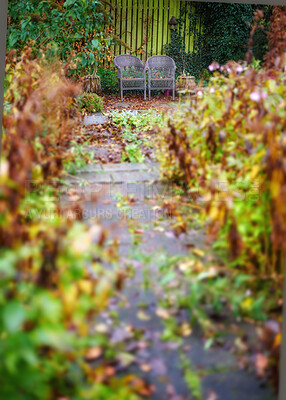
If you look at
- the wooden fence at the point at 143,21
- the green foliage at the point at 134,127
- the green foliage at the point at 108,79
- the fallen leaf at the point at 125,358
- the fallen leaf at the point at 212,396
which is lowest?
the fallen leaf at the point at 212,396

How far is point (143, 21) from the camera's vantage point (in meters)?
3.82

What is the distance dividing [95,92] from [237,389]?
3.49 metres

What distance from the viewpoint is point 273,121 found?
1545 mm

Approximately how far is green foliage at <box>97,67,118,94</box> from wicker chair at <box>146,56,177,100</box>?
0.41 m

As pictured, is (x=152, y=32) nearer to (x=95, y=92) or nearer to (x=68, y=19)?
(x=95, y=92)

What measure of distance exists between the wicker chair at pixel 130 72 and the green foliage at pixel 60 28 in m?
0.68

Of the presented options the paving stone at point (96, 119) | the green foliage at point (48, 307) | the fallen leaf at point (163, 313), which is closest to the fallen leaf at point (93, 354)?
the green foliage at point (48, 307)

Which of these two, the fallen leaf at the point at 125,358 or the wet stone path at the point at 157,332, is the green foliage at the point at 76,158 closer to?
the wet stone path at the point at 157,332

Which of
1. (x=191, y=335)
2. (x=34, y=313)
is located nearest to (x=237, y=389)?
(x=191, y=335)

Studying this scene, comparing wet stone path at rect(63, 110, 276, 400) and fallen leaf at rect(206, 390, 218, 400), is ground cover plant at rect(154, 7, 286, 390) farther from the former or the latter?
fallen leaf at rect(206, 390, 218, 400)

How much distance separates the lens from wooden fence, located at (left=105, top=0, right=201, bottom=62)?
3.77 m

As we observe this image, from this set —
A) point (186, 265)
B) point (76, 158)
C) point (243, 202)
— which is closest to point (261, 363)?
point (186, 265)

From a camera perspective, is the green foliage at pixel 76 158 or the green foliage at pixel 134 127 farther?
the green foliage at pixel 134 127

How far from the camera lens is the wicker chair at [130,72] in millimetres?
4457
